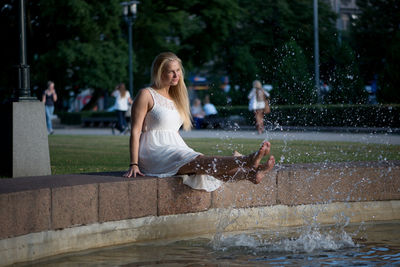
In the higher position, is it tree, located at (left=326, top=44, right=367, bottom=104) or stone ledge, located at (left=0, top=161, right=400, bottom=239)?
tree, located at (left=326, top=44, right=367, bottom=104)

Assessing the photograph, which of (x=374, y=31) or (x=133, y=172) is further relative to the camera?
(x=374, y=31)

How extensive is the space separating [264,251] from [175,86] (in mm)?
1921

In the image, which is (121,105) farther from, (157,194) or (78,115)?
(157,194)

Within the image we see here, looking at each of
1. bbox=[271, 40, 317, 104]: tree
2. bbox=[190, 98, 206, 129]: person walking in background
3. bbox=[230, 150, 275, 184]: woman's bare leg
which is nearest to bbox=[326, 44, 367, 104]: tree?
bbox=[271, 40, 317, 104]: tree

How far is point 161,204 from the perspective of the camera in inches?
250

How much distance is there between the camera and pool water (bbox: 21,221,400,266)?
560cm

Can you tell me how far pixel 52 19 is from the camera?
32.9 metres

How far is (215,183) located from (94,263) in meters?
1.51

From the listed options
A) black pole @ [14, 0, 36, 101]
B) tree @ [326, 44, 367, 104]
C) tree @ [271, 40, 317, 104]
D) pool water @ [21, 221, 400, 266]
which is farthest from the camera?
tree @ [326, 44, 367, 104]

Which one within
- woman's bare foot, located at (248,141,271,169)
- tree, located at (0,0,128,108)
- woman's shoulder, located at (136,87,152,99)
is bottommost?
woman's bare foot, located at (248,141,271,169)

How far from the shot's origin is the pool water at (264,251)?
560 cm

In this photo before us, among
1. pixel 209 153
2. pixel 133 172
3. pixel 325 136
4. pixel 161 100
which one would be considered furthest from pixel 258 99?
pixel 133 172

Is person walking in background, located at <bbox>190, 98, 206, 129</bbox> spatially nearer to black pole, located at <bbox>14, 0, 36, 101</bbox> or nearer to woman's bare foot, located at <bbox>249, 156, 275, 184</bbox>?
black pole, located at <bbox>14, 0, 36, 101</bbox>

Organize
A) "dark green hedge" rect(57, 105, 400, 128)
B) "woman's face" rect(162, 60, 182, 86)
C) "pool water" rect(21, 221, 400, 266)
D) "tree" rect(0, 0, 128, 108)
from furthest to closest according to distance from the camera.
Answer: "tree" rect(0, 0, 128, 108)
"dark green hedge" rect(57, 105, 400, 128)
"woman's face" rect(162, 60, 182, 86)
"pool water" rect(21, 221, 400, 266)
